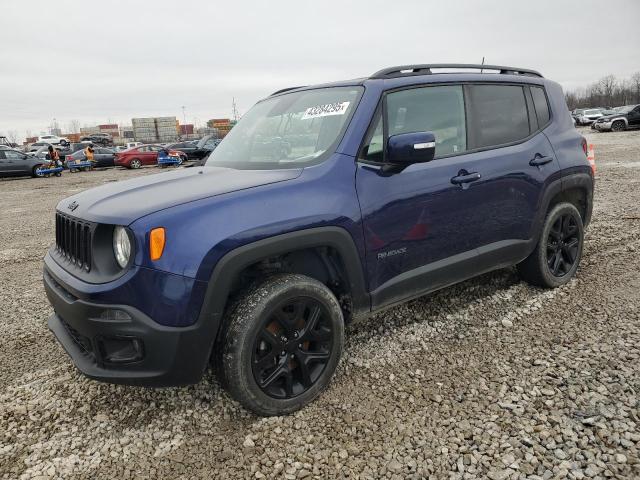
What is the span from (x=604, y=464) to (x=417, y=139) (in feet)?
5.97

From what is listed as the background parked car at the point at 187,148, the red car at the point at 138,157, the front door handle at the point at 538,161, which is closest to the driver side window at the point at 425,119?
the front door handle at the point at 538,161

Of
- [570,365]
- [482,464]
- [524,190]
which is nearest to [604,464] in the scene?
[482,464]

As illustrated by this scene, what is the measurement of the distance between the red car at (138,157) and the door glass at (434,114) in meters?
22.1

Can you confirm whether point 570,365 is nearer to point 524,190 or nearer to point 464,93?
point 524,190

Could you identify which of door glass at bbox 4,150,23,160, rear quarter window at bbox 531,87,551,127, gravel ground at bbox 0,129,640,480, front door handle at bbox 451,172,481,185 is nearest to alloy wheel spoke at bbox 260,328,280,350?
gravel ground at bbox 0,129,640,480

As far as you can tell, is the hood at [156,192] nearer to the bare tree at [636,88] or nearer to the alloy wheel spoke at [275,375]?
the alloy wheel spoke at [275,375]

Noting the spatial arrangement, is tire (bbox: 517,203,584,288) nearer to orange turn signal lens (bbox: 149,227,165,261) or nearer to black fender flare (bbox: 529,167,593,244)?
black fender flare (bbox: 529,167,593,244)

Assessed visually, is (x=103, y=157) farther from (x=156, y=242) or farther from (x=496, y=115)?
(x=156, y=242)

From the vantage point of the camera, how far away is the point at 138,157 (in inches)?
959

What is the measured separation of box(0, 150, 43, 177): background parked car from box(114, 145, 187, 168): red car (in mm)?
3870

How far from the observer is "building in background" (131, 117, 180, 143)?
96.2 metres

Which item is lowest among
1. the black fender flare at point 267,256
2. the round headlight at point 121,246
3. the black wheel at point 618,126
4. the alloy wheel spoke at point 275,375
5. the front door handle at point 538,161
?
the alloy wheel spoke at point 275,375

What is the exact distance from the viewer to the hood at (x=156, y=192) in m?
2.29

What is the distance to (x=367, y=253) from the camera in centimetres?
269
